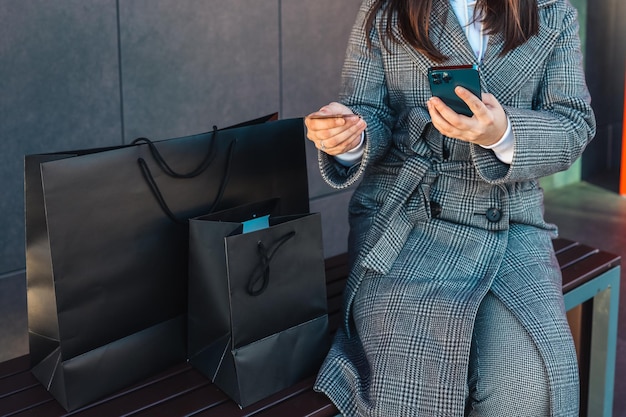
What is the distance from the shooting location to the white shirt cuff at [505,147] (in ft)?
5.40

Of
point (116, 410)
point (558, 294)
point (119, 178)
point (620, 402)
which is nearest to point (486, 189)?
point (558, 294)

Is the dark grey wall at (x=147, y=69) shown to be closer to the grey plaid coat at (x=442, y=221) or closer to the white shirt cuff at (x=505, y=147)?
the grey plaid coat at (x=442, y=221)

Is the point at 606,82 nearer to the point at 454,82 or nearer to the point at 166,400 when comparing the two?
the point at 454,82

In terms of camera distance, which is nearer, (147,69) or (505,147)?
(505,147)

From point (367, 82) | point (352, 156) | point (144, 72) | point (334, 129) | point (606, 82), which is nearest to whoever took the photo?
point (334, 129)

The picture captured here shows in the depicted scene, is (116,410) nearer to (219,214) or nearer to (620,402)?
(219,214)

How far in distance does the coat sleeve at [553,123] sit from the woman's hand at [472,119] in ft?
0.22

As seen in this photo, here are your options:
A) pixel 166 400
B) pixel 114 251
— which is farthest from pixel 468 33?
pixel 166 400

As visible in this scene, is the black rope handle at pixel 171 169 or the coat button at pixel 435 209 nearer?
the black rope handle at pixel 171 169

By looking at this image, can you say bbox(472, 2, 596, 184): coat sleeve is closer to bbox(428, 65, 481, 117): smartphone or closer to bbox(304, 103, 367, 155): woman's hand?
bbox(428, 65, 481, 117): smartphone

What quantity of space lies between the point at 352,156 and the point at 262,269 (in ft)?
1.20

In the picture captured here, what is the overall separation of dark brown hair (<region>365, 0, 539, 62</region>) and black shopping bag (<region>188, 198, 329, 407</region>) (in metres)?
0.49

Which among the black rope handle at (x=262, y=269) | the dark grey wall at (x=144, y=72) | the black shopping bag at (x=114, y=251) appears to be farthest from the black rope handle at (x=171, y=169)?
the dark grey wall at (x=144, y=72)

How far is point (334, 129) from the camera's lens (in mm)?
1661
